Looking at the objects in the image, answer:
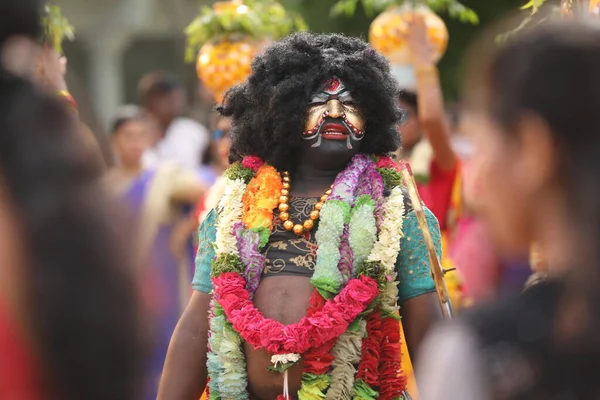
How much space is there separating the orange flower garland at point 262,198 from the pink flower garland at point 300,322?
0.27 m

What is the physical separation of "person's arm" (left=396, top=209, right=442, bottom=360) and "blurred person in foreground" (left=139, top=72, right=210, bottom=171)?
5837mm

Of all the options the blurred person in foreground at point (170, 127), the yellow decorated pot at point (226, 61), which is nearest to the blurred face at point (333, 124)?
the yellow decorated pot at point (226, 61)

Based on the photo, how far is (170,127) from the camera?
10055mm

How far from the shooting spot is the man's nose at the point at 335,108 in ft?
13.4

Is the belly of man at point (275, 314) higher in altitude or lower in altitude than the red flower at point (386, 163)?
lower

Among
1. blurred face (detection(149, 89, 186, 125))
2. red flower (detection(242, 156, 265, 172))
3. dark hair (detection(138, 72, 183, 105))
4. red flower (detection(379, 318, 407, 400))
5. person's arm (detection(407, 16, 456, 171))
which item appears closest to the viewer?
red flower (detection(379, 318, 407, 400))

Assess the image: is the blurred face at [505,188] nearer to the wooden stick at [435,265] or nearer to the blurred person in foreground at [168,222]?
the wooden stick at [435,265]

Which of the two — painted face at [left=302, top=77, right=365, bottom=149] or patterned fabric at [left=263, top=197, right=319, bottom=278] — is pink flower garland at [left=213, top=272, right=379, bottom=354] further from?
painted face at [left=302, top=77, right=365, bottom=149]

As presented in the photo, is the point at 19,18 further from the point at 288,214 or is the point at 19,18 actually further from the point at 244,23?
the point at 244,23

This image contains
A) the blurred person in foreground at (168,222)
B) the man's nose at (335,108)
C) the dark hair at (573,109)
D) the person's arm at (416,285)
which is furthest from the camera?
the blurred person in foreground at (168,222)

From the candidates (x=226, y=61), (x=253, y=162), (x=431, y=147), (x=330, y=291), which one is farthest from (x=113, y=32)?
(x=330, y=291)

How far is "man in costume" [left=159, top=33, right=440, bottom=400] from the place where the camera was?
12.5ft

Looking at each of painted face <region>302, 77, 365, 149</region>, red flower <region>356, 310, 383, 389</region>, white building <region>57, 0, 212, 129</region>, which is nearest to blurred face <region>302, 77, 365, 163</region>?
painted face <region>302, 77, 365, 149</region>

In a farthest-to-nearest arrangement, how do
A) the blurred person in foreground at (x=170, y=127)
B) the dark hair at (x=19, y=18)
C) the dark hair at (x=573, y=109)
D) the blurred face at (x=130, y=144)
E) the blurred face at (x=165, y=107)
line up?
the blurred face at (x=165, y=107), the blurred person in foreground at (x=170, y=127), the blurred face at (x=130, y=144), the dark hair at (x=19, y=18), the dark hair at (x=573, y=109)
